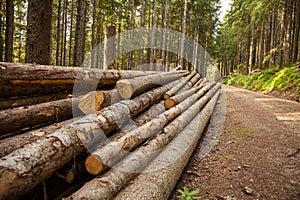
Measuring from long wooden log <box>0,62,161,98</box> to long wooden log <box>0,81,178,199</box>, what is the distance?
79cm

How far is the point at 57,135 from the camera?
2.12m

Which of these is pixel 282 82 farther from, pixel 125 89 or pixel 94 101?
pixel 94 101

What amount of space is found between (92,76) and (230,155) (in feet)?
9.11

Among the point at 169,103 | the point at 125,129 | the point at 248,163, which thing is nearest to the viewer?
the point at 125,129

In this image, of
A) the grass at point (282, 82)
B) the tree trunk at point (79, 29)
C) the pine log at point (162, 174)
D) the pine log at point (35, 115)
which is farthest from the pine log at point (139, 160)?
the grass at point (282, 82)

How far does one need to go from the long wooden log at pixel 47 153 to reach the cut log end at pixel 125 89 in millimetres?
666

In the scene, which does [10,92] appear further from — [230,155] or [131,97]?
[230,155]

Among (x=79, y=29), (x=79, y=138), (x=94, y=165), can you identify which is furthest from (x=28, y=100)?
(x=79, y=29)

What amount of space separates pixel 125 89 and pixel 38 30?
284 cm

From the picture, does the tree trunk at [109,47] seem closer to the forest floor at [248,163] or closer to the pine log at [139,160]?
the pine log at [139,160]

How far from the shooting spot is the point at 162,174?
2432 mm

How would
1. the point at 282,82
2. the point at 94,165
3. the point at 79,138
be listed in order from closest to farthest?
the point at 94,165
the point at 79,138
the point at 282,82

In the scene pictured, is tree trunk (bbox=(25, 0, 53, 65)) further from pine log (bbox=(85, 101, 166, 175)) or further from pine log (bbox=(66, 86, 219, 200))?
pine log (bbox=(66, 86, 219, 200))

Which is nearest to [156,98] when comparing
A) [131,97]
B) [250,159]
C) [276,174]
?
[131,97]
